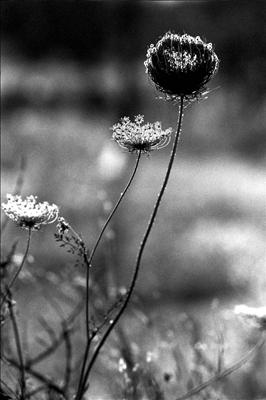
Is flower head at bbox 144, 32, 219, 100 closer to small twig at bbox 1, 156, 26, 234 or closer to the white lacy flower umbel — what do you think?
the white lacy flower umbel

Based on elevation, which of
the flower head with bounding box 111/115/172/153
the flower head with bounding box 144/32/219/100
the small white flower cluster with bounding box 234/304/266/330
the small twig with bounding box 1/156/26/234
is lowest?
the small white flower cluster with bounding box 234/304/266/330

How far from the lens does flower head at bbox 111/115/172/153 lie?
6.59 ft

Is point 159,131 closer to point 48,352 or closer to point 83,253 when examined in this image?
point 83,253

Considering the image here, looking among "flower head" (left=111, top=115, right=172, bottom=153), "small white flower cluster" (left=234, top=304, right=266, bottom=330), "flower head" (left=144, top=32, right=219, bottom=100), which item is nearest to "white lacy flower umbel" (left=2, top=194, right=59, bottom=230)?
"flower head" (left=111, top=115, right=172, bottom=153)

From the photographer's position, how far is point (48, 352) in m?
3.22

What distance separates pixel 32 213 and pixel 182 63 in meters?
0.67

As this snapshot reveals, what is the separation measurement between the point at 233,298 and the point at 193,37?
14.2 ft

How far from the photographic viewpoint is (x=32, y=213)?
6.72 ft

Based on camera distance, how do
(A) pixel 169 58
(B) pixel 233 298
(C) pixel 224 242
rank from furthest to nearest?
(C) pixel 224 242 < (B) pixel 233 298 < (A) pixel 169 58

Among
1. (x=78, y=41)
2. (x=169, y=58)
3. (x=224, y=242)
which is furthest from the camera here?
(x=78, y=41)

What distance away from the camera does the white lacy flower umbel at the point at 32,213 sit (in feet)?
6.70

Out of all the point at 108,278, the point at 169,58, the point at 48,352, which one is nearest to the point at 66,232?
the point at 169,58

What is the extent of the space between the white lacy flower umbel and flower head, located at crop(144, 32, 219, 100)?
53 cm

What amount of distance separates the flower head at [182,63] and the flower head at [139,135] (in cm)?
14
